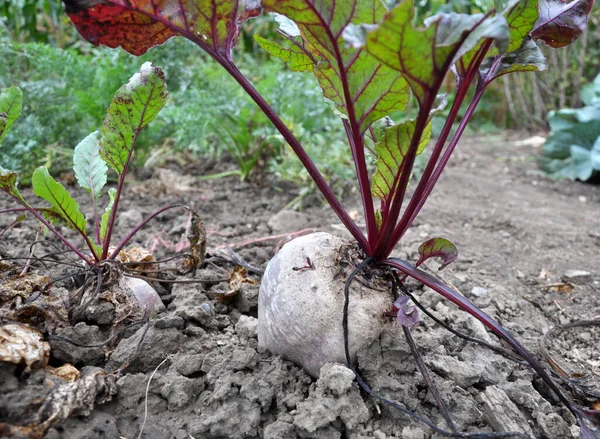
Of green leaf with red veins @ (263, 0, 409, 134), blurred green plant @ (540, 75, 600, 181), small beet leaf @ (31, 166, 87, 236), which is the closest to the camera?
green leaf with red veins @ (263, 0, 409, 134)

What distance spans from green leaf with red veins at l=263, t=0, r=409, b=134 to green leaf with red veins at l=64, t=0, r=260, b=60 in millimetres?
163

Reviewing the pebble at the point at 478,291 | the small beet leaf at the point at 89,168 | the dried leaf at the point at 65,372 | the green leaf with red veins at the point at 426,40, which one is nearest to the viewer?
the green leaf with red veins at the point at 426,40

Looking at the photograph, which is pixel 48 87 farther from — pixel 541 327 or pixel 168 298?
pixel 541 327

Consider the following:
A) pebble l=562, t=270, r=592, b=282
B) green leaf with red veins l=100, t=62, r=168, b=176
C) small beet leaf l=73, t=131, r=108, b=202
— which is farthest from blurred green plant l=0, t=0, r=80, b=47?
pebble l=562, t=270, r=592, b=282

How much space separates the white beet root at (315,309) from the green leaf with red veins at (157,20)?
0.57 meters

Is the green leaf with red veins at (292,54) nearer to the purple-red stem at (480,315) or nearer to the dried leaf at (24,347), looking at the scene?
the purple-red stem at (480,315)

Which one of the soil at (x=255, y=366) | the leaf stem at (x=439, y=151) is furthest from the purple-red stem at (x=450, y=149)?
the soil at (x=255, y=366)

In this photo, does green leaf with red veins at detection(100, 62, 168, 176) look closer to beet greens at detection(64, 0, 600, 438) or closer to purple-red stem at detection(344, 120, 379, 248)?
beet greens at detection(64, 0, 600, 438)

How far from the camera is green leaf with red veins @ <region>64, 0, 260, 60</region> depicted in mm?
1002

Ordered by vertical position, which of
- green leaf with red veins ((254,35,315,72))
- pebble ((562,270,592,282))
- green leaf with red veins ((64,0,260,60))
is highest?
green leaf with red veins ((64,0,260,60))

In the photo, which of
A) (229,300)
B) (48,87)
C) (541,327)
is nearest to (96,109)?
(48,87)

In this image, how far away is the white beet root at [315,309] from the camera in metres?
1.15

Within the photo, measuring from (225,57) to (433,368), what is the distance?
970 millimetres

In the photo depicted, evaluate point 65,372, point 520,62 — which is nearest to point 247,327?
point 65,372
